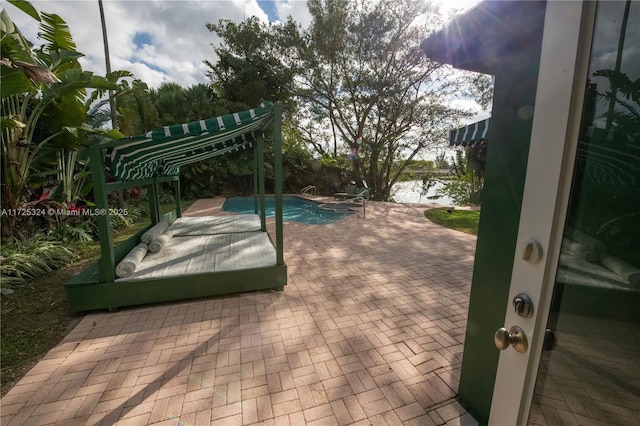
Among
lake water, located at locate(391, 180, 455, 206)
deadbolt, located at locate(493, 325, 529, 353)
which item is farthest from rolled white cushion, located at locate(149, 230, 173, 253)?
lake water, located at locate(391, 180, 455, 206)

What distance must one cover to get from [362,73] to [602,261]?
13953 mm

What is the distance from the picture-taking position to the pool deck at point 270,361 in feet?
6.66

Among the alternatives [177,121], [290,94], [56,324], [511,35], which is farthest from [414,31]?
[56,324]

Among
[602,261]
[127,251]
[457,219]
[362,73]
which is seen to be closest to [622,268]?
[602,261]

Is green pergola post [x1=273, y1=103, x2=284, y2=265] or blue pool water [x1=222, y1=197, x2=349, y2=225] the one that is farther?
blue pool water [x1=222, y1=197, x2=349, y2=225]

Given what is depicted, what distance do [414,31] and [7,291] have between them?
608 inches

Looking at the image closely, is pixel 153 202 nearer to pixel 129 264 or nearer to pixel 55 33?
pixel 129 264

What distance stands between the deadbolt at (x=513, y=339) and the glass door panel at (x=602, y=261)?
94mm

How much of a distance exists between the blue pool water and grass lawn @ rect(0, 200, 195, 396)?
665cm

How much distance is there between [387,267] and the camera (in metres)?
4.97

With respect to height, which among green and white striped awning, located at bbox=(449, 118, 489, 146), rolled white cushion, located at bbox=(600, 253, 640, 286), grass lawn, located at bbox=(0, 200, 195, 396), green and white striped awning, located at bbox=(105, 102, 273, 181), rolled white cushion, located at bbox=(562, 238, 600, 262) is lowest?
grass lawn, located at bbox=(0, 200, 195, 396)

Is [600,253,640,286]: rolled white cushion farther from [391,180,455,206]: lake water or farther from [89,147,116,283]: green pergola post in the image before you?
[391,180,455,206]: lake water

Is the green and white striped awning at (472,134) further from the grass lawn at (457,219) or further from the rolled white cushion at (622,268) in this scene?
the grass lawn at (457,219)

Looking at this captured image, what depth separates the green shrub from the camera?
4.06 metres
